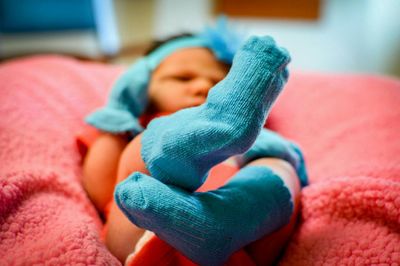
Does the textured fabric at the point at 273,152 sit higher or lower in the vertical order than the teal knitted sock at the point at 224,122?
lower

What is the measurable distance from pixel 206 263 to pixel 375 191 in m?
0.26

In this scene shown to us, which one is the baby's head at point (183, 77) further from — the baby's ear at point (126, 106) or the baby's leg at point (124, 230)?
the baby's leg at point (124, 230)

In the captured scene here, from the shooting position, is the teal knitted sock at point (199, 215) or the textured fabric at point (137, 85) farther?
the textured fabric at point (137, 85)

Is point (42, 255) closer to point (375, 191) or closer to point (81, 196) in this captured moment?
point (81, 196)

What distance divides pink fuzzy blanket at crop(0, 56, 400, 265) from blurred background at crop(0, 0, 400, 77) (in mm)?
648

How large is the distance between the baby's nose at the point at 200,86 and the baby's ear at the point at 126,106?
3.8 inches

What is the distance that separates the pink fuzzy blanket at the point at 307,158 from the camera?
502 mm

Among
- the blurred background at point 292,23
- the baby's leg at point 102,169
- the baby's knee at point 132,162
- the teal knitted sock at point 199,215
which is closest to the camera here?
the teal knitted sock at point 199,215

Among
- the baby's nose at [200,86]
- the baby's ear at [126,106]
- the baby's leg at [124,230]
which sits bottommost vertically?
the baby's leg at [124,230]

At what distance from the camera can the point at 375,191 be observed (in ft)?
1.80

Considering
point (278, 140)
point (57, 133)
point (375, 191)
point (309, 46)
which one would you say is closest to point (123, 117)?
point (57, 133)

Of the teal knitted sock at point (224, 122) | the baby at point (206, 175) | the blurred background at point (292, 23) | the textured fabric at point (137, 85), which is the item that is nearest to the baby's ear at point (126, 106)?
the textured fabric at point (137, 85)

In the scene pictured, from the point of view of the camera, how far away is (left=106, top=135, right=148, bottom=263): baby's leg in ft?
1.80

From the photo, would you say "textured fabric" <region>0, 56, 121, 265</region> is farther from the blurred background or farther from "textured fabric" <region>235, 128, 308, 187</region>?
the blurred background
